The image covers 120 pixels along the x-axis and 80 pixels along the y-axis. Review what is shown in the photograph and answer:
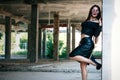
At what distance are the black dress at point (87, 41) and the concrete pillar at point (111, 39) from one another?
66.9 inches

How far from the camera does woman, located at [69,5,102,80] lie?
6383 mm

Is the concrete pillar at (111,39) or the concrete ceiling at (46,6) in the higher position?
the concrete ceiling at (46,6)

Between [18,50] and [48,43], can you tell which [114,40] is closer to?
[48,43]

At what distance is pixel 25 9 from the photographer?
26922 millimetres

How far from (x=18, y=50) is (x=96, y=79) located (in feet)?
130

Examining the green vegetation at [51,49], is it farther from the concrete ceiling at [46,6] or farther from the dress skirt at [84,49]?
the dress skirt at [84,49]

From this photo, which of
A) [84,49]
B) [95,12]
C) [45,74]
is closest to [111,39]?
[84,49]

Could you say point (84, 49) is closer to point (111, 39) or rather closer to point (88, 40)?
point (88, 40)

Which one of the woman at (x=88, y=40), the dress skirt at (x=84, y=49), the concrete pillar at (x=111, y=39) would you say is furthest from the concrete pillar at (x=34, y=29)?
the concrete pillar at (x=111, y=39)

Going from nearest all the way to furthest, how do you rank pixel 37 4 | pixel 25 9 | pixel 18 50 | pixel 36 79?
pixel 36 79 → pixel 37 4 → pixel 25 9 → pixel 18 50

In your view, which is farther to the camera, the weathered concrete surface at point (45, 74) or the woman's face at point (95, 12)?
the weathered concrete surface at point (45, 74)

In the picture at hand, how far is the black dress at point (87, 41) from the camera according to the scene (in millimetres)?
6391

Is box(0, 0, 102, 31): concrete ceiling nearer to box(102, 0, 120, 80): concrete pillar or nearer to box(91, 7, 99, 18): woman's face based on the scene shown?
box(91, 7, 99, 18): woman's face

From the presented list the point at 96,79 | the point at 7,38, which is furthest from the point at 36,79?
the point at 7,38
